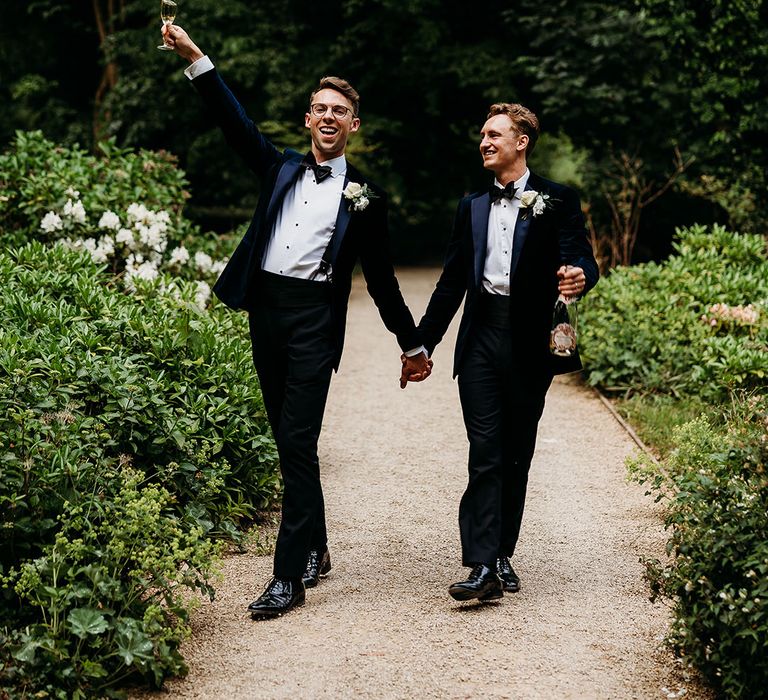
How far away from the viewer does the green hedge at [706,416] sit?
3.57 metres

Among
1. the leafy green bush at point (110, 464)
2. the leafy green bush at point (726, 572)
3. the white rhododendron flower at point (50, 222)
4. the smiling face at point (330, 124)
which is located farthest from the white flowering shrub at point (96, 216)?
the leafy green bush at point (726, 572)

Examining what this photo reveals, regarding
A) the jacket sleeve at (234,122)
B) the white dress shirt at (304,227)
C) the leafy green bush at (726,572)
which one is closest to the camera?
the leafy green bush at (726,572)

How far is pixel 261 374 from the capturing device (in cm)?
461

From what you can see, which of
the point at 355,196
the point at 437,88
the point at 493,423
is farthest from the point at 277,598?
the point at 437,88

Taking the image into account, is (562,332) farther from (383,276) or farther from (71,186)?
(71,186)

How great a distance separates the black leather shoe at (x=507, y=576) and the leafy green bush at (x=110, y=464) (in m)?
1.27

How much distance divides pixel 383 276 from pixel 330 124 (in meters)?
0.70

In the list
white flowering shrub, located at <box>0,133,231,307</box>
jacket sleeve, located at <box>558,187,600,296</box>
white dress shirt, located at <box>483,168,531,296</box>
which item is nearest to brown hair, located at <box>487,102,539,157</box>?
white dress shirt, located at <box>483,168,531,296</box>

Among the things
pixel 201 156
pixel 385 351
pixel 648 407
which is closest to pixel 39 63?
pixel 201 156

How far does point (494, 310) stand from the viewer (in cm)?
463

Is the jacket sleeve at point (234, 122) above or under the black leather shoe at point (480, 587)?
above

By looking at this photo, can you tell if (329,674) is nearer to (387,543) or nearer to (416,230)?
(387,543)

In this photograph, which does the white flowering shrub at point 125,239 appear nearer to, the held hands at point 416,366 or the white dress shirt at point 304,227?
the held hands at point 416,366

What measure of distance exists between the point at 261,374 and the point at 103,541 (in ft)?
3.30
